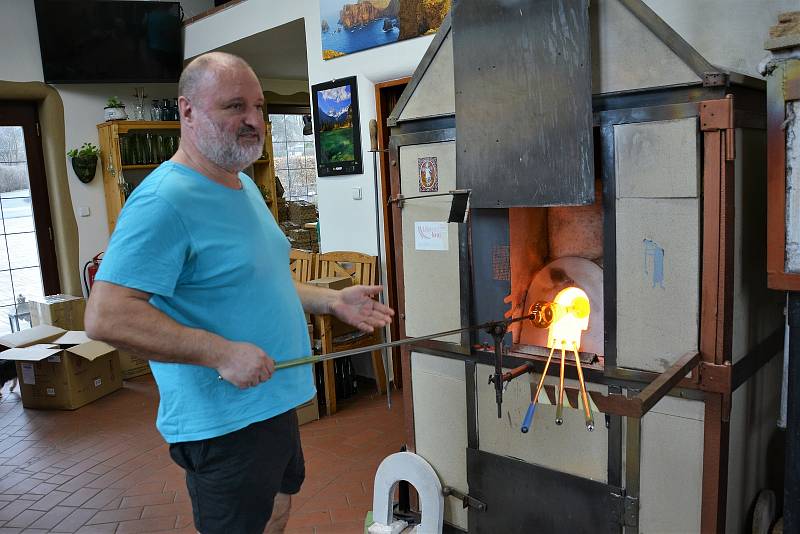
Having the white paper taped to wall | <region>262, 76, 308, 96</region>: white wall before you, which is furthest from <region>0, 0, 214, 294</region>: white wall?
the white paper taped to wall

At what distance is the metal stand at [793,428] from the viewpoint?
74.2 inches

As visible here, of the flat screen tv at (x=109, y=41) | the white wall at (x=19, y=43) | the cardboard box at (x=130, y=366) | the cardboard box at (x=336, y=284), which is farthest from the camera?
the flat screen tv at (x=109, y=41)

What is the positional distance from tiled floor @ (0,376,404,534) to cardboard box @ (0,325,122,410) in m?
0.11

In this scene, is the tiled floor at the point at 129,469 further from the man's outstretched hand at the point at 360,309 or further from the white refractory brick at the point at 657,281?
the white refractory brick at the point at 657,281

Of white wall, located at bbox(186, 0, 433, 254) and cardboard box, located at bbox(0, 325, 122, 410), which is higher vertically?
white wall, located at bbox(186, 0, 433, 254)

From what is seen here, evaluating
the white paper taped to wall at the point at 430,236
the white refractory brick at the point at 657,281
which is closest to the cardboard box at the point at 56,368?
the white paper taped to wall at the point at 430,236

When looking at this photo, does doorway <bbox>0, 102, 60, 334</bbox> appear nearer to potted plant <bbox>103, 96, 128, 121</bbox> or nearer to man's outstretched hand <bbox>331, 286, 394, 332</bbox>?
potted plant <bbox>103, 96, 128, 121</bbox>

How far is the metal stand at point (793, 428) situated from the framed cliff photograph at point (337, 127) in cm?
354

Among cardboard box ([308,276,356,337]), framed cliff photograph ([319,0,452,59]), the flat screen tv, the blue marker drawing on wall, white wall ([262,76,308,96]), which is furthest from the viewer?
white wall ([262,76,308,96])

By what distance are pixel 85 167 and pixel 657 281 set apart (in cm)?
605

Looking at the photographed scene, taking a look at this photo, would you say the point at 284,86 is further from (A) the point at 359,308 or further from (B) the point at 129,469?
(A) the point at 359,308

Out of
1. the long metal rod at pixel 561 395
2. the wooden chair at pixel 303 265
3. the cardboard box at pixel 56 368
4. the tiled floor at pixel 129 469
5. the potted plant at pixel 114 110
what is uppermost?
the potted plant at pixel 114 110

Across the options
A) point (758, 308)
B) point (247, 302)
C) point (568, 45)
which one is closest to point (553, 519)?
point (758, 308)

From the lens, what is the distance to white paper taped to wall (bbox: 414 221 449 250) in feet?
8.48
